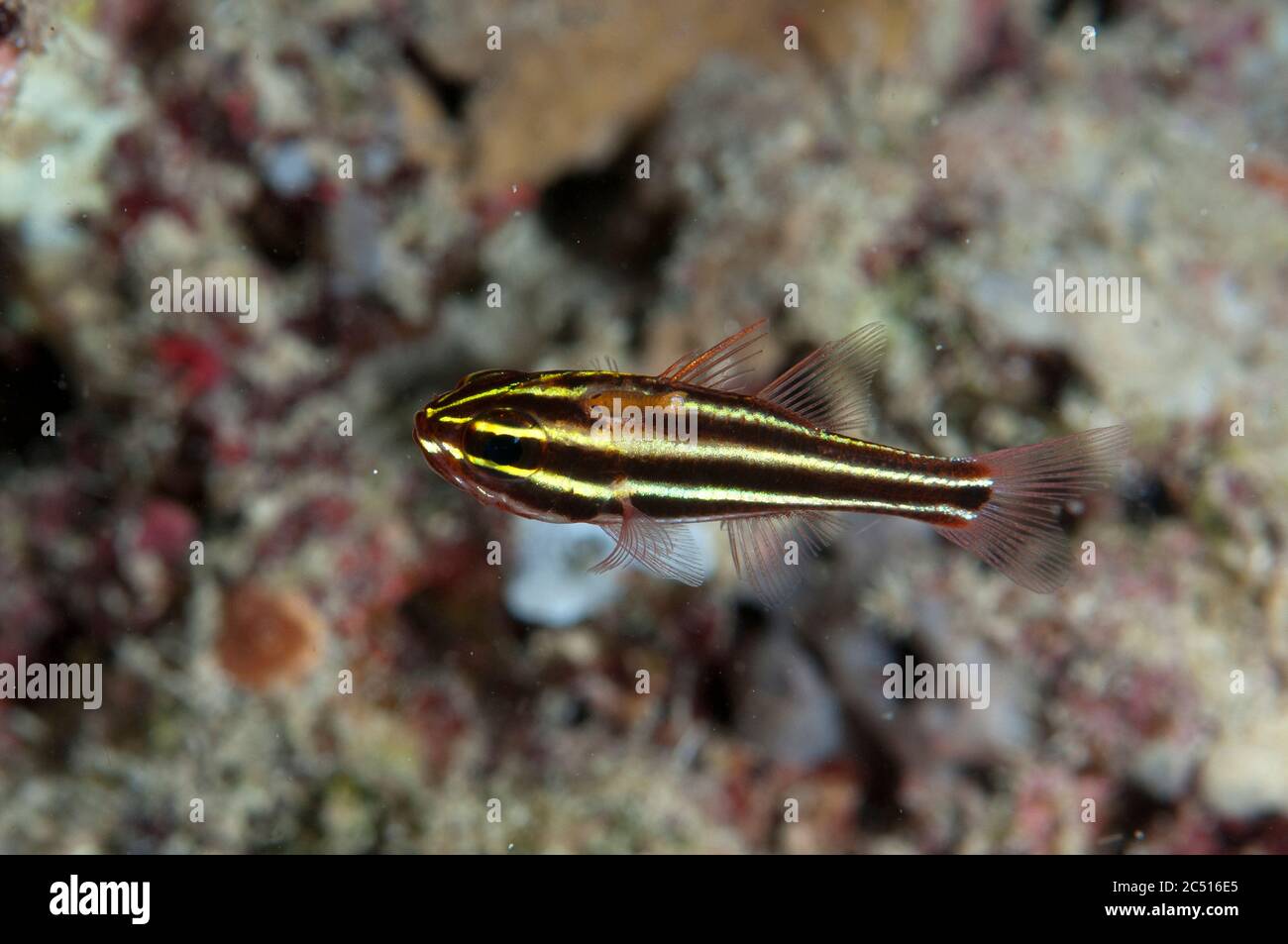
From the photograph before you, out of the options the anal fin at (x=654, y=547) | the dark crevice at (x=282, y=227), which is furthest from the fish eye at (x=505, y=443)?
the dark crevice at (x=282, y=227)

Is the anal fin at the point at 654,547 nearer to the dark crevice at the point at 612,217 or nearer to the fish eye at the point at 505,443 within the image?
the fish eye at the point at 505,443

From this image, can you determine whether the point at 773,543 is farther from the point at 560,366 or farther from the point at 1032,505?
the point at 560,366

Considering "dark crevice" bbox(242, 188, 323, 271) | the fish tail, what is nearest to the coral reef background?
"dark crevice" bbox(242, 188, 323, 271)

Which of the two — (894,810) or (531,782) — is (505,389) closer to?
(531,782)

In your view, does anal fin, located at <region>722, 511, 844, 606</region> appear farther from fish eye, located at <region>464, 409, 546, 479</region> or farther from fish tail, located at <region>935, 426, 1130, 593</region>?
fish eye, located at <region>464, 409, 546, 479</region>

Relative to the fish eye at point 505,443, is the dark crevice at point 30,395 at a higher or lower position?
higher

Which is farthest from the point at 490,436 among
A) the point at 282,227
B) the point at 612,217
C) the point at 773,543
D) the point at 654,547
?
the point at 612,217
